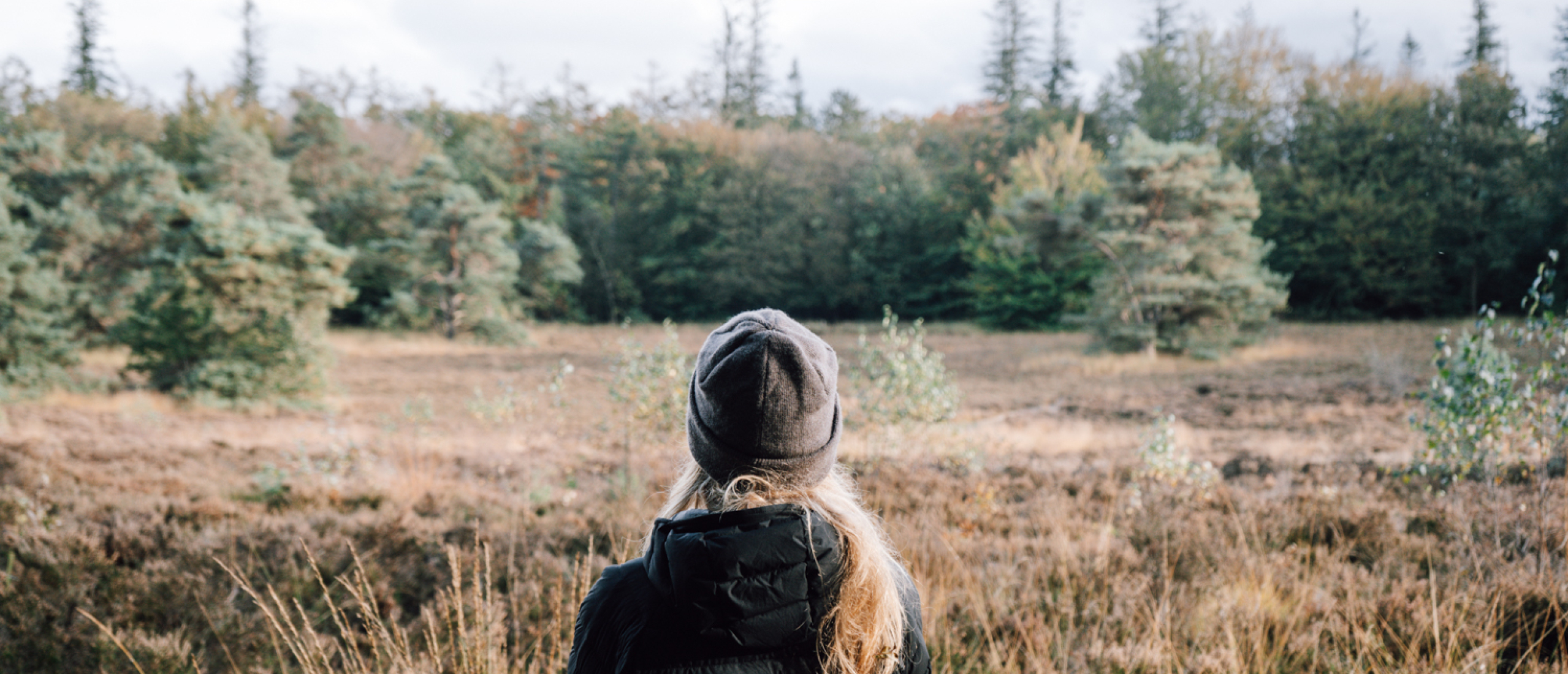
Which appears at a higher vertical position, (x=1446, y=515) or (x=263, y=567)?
(x=1446, y=515)

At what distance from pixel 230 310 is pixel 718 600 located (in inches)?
558

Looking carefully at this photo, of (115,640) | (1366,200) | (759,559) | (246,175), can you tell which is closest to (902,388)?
(115,640)

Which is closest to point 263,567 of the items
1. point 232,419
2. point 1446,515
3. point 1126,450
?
point 1446,515

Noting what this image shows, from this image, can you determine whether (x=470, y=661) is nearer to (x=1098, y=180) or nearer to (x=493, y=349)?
(x=493, y=349)

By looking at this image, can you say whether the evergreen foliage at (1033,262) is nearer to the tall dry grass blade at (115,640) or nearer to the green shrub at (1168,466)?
the green shrub at (1168,466)

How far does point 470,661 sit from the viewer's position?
2.47 metres

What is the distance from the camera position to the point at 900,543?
413 centimetres

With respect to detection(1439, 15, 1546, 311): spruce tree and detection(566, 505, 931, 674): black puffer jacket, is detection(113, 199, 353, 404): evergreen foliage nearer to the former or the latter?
detection(566, 505, 931, 674): black puffer jacket

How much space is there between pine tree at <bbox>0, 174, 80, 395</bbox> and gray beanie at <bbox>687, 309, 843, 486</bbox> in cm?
1602

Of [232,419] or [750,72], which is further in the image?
[750,72]

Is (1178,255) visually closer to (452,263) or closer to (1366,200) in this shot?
(1366,200)

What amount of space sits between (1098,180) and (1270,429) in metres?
16.8

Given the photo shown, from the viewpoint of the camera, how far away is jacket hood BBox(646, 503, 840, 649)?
1103 millimetres

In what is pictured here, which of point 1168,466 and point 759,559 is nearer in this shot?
point 759,559
